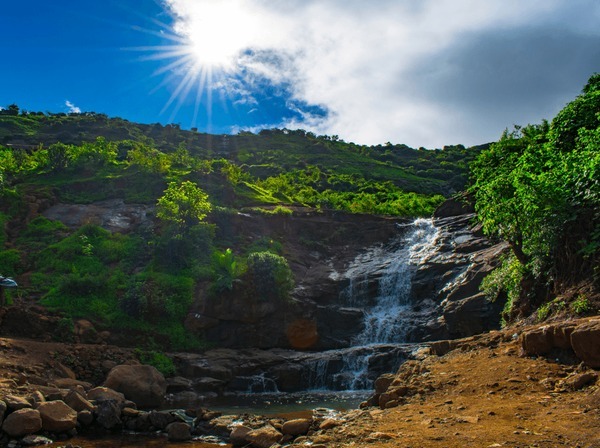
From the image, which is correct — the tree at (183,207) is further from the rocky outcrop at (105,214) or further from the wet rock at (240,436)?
the wet rock at (240,436)

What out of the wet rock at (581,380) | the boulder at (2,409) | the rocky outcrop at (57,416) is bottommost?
the rocky outcrop at (57,416)

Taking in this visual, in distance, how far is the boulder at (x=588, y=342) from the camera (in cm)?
927

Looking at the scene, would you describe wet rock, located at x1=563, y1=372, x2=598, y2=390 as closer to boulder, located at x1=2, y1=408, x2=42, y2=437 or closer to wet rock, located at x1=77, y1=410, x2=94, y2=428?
wet rock, located at x1=77, y1=410, x2=94, y2=428

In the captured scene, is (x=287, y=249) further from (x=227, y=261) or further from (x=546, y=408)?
(x=546, y=408)

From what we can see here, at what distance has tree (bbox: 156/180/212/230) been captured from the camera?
134ft

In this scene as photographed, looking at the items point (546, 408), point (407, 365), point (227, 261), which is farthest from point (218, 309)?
point (546, 408)

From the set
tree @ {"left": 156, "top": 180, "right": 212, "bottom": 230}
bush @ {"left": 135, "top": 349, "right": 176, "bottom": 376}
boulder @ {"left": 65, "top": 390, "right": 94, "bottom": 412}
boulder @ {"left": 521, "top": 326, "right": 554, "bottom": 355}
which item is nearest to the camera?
boulder @ {"left": 521, "top": 326, "right": 554, "bottom": 355}

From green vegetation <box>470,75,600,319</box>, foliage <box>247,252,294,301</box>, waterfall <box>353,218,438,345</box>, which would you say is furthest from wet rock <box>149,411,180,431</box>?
waterfall <box>353,218,438,345</box>

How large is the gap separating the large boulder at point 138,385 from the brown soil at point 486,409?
471 inches

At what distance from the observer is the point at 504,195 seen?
1872 centimetres

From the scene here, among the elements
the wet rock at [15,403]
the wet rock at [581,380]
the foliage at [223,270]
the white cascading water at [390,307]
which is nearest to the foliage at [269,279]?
the foliage at [223,270]

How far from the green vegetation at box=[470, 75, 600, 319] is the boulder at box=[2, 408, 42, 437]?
633 inches

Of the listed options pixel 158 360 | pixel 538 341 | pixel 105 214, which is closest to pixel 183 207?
pixel 105 214

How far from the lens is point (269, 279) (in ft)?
112
